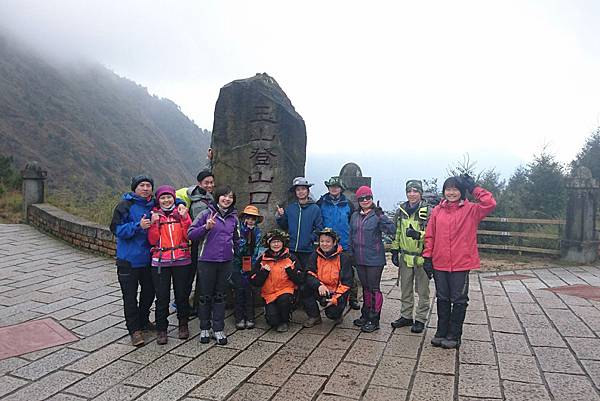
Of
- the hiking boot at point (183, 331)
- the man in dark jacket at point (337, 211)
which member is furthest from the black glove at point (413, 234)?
the hiking boot at point (183, 331)

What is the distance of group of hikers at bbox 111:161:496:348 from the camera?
4176mm

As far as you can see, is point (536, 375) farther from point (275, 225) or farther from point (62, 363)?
point (62, 363)

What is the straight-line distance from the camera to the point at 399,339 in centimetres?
440

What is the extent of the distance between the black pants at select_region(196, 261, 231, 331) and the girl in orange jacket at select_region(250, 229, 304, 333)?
0.41 meters

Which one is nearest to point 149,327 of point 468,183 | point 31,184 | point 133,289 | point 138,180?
point 133,289

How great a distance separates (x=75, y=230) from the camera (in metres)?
9.19

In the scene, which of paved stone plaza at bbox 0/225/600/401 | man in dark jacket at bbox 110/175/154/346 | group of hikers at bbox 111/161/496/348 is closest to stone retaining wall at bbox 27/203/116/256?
paved stone plaza at bbox 0/225/600/401

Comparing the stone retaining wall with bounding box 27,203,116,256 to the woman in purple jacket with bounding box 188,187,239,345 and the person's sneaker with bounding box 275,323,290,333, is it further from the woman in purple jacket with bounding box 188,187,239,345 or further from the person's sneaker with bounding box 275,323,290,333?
the person's sneaker with bounding box 275,323,290,333

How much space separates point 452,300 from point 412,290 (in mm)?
598

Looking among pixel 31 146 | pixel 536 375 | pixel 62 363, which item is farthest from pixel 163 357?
pixel 31 146

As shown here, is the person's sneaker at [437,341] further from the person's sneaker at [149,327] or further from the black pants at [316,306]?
the person's sneaker at [149,327]

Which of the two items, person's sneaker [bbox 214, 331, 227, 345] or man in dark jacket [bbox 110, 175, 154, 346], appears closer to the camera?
man in dark jacket [bbox 110, 175, 154, 346]

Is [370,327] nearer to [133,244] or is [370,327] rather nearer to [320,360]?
[320,360]

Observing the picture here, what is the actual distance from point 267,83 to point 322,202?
5.53 ft
